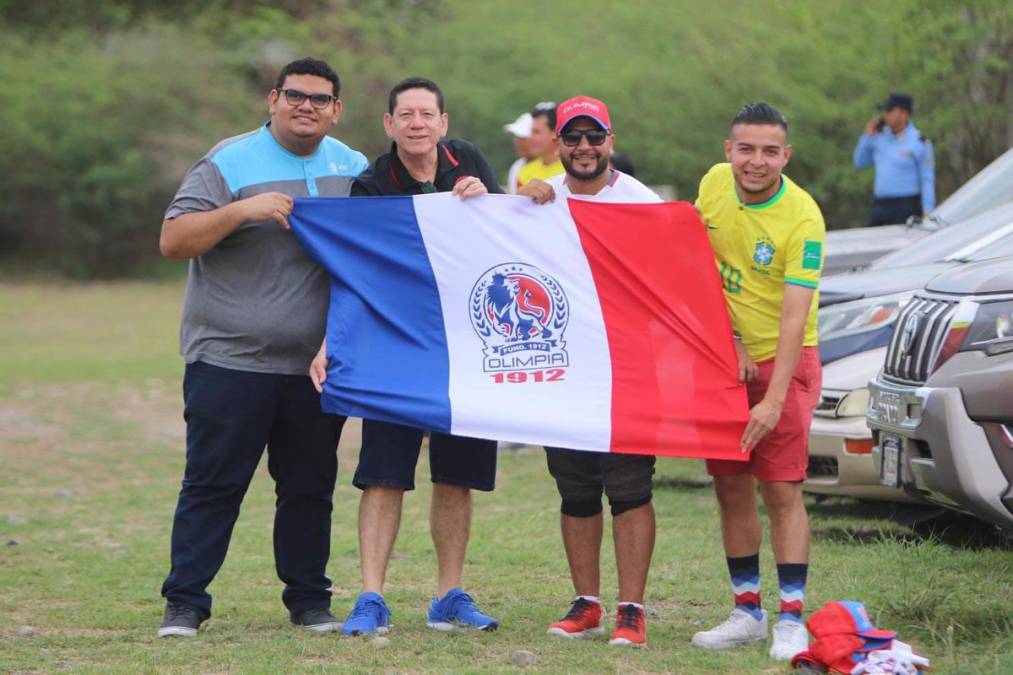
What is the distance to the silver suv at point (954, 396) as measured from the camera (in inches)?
239

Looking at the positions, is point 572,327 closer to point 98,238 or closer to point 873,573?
point 873,573

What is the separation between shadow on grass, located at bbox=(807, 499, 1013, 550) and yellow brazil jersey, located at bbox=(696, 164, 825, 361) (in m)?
2.27

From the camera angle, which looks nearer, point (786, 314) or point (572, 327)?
point (786, 314)

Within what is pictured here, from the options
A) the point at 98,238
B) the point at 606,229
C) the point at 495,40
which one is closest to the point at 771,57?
the point at 495,40

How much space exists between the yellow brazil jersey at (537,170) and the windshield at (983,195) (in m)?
2.79

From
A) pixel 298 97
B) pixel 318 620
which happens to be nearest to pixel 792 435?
pixel 318 620

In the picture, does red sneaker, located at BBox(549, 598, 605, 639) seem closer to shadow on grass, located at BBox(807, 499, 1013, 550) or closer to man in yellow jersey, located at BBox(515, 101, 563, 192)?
shadow on grass, located at BBox(807, 499, 1013, 550)

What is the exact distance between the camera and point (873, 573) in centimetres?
743

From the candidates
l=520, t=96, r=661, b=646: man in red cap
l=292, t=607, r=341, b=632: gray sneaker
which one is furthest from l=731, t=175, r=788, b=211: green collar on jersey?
l=292, t=607, r=341, b=632: gray sneaker

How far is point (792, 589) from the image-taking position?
6.05 meters

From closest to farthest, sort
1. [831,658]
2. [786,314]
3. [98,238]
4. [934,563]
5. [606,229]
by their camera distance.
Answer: [831,658] → [786,314] → [606,229] → [934,563] → [98,238]

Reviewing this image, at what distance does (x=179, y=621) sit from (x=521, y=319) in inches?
72.4

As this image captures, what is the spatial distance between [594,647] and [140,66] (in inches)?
1147

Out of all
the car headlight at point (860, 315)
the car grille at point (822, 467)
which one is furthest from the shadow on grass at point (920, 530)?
the car headlight at point (860, 315)
